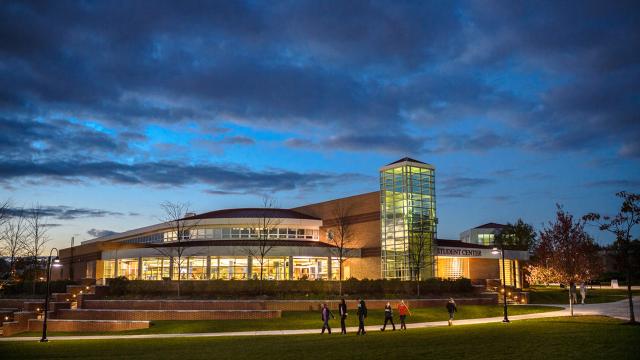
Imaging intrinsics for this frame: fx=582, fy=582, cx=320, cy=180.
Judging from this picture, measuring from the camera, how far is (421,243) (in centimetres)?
5462

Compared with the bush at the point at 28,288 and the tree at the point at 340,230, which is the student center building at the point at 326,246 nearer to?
the tree at the point at 340,230

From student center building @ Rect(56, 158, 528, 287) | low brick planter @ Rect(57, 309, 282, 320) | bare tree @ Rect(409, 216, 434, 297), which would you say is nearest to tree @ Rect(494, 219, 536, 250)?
student center building @ Rect(56, 158, 528, 287)

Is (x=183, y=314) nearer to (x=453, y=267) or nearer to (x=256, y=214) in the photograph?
(x=256, y=214)

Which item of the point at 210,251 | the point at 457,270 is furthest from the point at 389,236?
the point at 210,251

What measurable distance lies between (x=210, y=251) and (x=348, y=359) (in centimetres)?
4043

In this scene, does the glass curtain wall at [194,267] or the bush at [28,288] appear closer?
the bush at [28,288]

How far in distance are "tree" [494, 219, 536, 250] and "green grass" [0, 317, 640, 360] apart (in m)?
56.7

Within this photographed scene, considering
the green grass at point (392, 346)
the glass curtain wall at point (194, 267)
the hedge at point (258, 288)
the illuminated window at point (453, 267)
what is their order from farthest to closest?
the illuminated window at point (453, 267) → the glass curtain wall at point (194, 267) → the hedge at point (258, 288) → the green grass at point (392, 346)

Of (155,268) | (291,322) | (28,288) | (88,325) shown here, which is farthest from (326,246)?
(28,288)

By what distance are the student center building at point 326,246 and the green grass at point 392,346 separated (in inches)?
1027

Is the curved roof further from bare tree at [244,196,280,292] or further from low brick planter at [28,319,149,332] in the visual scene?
low brick planter at [28,319,149,332]

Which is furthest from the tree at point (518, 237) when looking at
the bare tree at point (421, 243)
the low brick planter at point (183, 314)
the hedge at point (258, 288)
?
the low brick planter at point (183, 314)

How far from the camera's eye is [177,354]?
71.1 ft

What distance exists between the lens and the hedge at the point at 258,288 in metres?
43.9
